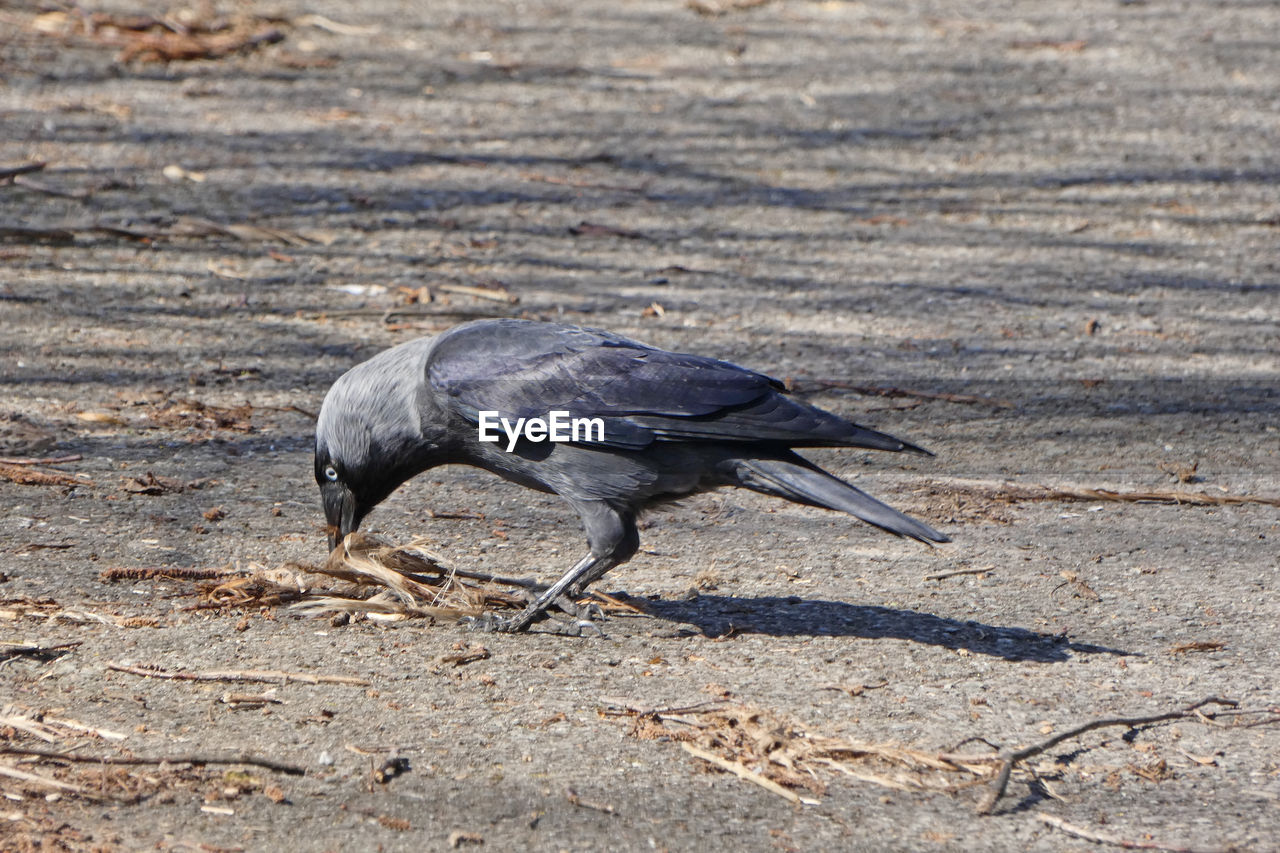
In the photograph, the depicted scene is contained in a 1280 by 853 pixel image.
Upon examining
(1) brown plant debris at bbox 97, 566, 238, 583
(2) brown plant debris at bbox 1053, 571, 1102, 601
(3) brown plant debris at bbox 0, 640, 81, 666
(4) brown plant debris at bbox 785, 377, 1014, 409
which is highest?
(4) brown plant debris at bbox 785, 377, 1014, 409

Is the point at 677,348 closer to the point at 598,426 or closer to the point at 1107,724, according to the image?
the point at 598,426

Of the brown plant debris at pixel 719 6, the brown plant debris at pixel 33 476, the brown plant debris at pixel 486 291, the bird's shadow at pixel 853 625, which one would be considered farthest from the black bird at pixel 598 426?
the brown plant debris at pixel 719 6

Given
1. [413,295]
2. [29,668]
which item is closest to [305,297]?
[413,295]

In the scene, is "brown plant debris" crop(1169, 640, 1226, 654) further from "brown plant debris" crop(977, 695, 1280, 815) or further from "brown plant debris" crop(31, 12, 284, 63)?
"brown plant debris" crop(31, 12, 284, 63)

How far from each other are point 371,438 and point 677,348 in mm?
2638

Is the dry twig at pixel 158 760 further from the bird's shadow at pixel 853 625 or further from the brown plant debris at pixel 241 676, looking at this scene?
the bird's shadow at pixel 853 625

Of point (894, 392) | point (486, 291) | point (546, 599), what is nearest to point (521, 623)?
point (546, 599)

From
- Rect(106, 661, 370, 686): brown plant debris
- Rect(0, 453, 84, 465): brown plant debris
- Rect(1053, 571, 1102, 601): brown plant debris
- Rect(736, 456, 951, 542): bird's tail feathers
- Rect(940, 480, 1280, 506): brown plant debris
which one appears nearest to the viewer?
Rect(106, 661, 370, 686): brown plant debris

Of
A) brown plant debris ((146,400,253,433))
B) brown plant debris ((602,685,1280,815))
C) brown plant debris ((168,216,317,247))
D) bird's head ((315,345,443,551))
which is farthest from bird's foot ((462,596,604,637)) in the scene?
brown plant debris ((168,216,317,247))

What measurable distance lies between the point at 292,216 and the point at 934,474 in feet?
14.6

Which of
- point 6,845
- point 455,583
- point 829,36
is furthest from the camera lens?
point 829,36

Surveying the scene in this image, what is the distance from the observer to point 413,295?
23.8 ft

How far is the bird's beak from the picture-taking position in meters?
4.53

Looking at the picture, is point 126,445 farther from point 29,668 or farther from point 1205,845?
point 1205,845
